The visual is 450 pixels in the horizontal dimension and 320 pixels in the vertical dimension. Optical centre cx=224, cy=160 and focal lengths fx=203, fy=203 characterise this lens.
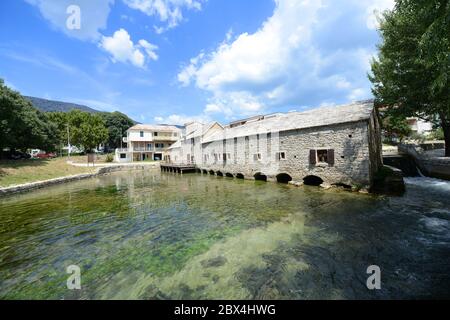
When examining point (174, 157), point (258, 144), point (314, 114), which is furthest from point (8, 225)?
point (174, 157)

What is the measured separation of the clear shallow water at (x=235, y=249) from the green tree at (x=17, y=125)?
20.2 m

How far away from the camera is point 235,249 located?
6805mm

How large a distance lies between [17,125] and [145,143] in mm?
29097

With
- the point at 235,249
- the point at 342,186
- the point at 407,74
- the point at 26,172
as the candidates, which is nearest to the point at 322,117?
the point at 342,186

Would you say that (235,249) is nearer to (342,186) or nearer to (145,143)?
(342,186)

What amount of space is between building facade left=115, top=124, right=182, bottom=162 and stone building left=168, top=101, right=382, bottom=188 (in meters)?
33.7

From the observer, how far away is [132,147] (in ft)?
175

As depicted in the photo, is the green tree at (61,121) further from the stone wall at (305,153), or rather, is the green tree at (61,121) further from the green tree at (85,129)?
the stone wall at (305,153)

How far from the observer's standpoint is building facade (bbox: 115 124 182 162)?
5294 cm

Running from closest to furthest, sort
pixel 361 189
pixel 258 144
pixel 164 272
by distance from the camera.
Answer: pixel 164 272, pixel 361 189, pixel 258 144

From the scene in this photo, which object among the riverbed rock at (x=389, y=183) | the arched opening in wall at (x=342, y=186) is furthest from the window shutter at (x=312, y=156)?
the riverbed rock at (x=389, y=183)

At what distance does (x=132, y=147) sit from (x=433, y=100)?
55297 millimetres

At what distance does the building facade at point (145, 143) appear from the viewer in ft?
174
